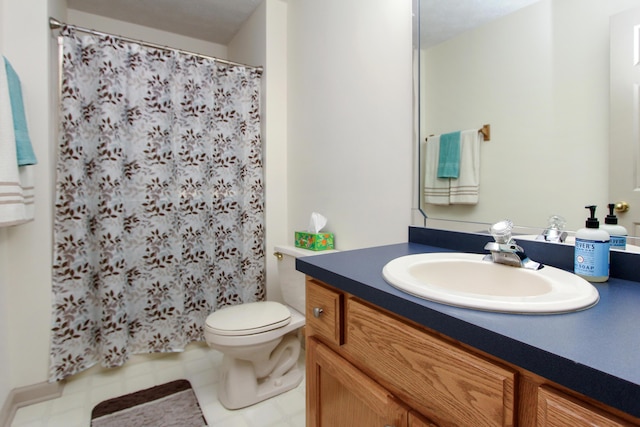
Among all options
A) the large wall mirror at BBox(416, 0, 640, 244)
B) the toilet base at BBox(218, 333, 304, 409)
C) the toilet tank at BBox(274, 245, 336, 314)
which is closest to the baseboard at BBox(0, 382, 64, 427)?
the toilet base at BBox(218, 333, 304, 409)

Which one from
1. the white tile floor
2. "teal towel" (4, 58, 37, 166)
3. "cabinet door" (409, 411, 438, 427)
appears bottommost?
the white tile floor

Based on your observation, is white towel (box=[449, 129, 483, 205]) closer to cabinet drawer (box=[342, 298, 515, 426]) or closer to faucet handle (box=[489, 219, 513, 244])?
faucet handle (box=[489, 219, 513, 244])

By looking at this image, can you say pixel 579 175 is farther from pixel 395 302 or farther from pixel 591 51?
pixel 395 302

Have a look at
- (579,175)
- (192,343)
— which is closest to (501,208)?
(579,175)

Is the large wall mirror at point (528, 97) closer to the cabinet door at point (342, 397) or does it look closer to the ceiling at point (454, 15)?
the ceiling at point (454, 15)

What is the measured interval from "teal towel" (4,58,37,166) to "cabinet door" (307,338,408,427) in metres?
1.37

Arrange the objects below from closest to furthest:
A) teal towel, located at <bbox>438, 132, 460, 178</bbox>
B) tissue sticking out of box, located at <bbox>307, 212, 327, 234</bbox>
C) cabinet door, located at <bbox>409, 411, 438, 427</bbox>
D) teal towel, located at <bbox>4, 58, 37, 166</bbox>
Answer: cabinet door, located at <bbox>409, 411, 438, 427</bbox> → teal towel, located at <bbox>438, 132, 460, 178</bbox> → teal towel, located at <bbox>4, 58, 37, 166</bbox> → tissue sticking out of box, located at <bbox>307, 212, 327, 234</bbox>

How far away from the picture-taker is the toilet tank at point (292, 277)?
176 centimetres

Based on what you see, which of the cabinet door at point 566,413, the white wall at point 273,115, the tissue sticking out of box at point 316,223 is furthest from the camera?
the white wall at point 273,115

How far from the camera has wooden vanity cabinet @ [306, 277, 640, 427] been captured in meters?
0.46

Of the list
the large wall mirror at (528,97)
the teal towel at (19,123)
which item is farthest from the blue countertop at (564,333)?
the teal towel at (19,123)

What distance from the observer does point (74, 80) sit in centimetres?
166

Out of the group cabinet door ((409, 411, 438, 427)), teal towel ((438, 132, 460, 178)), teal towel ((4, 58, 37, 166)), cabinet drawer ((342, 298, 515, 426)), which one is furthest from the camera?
teal towel ((4, 58, 37, 166))

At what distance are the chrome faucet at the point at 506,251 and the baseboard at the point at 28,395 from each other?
6.84 ft
